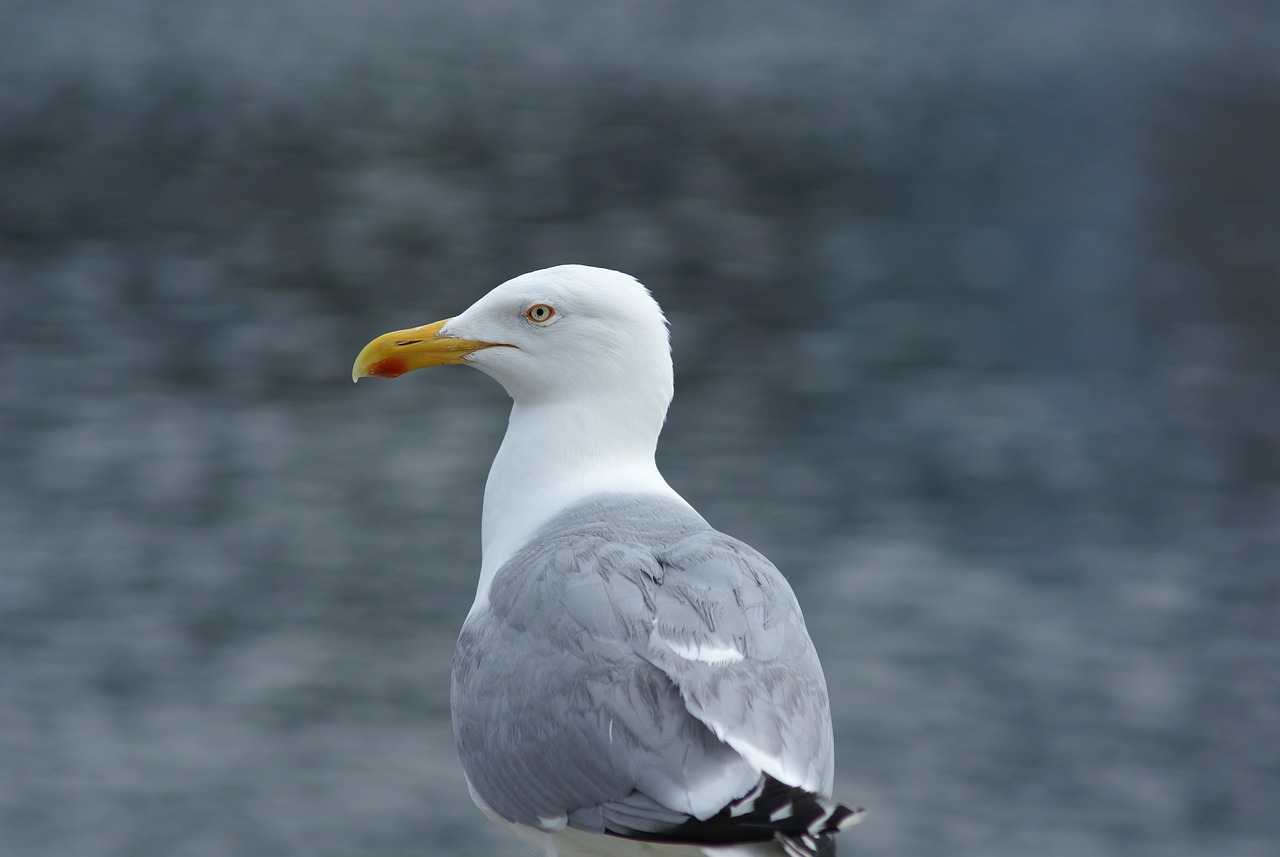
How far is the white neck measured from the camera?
2.25 metres

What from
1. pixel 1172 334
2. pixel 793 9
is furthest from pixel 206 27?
pixel 1172 334

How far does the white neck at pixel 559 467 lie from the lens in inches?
88.7

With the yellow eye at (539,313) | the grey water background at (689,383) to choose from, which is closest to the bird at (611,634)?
the yellow eye at (539,313)

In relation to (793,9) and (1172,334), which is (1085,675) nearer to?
(1172,334)

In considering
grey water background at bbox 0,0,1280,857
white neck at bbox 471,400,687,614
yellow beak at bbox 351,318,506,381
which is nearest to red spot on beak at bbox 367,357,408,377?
yellow beak at bbox 351,318,506,381

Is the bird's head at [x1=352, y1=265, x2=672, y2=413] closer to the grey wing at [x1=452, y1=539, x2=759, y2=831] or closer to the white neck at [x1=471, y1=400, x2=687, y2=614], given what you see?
the white neck at [x1=471, y1=400, x2=687, y2=614]

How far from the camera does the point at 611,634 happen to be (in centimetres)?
183

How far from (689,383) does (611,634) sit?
12.9 ft

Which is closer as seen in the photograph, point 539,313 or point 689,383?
point 539,313

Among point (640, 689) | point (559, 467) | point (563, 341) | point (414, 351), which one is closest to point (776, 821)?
point (640, 689)

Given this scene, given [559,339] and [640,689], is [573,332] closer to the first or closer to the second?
[559,339]

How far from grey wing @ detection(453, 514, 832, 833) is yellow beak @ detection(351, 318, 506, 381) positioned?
0.40 metres

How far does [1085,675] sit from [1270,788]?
70 cm

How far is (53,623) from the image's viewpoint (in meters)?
5.24
